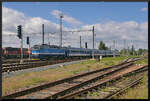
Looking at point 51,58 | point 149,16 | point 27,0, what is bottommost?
point 51,58

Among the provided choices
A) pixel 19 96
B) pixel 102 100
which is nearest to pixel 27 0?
pixel 19 96

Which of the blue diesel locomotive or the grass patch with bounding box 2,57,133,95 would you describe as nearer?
the grass patch with bounding box 2,57,133,95

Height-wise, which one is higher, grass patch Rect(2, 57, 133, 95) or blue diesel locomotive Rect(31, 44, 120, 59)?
blue diesel locomotive Rect(31, 44, 120, 59)

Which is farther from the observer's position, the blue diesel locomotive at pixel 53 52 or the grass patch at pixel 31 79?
the blue diesel locomotive at pixel 53 52

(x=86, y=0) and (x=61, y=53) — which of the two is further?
(x=61, y=53)

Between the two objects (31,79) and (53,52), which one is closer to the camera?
(31,79)

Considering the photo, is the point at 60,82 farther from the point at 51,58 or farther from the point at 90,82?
the point at 51,58

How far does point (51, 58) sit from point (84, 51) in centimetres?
1252

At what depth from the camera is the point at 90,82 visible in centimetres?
1112

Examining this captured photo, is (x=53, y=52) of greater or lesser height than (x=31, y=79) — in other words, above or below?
above

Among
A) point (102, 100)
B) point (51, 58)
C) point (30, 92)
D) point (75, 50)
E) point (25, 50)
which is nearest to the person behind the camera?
point (102, 100)

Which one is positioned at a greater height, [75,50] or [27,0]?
[27,0]

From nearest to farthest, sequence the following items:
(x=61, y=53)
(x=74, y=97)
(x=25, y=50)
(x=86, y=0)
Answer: (x=86, y=0), (x=74, y=97), (x=61, y=53), (x=25, y=50)

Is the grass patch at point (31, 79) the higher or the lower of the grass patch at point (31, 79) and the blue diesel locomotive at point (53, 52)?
the lower
